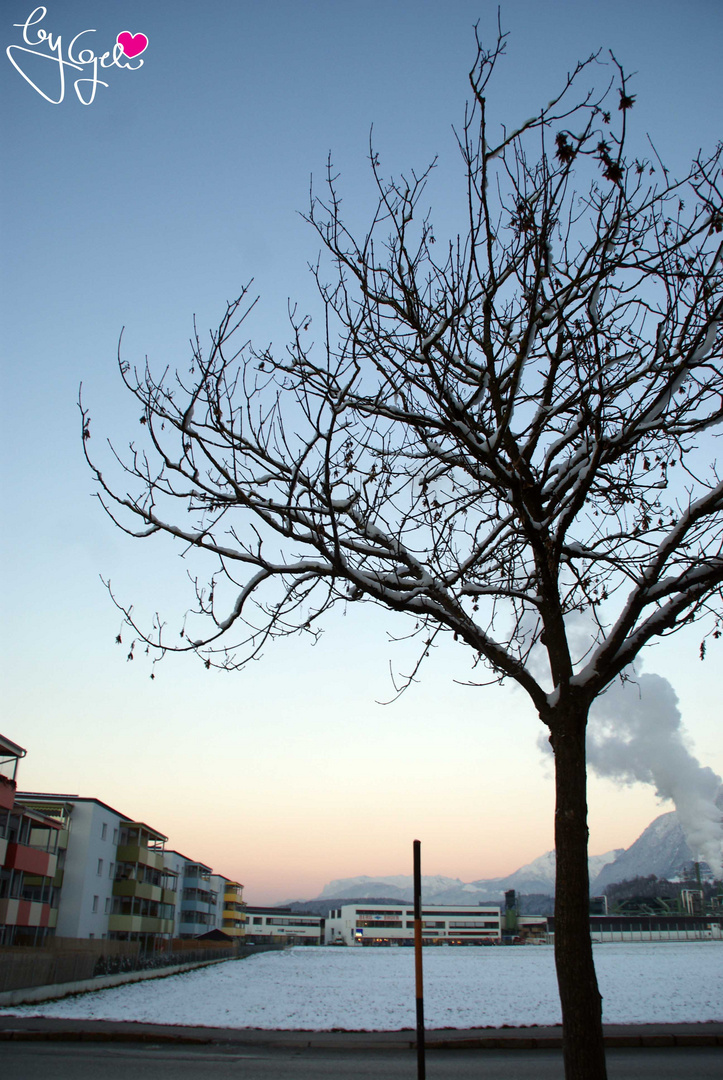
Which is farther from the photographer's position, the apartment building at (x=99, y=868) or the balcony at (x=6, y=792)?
the apartment building at (x=99, y=868)

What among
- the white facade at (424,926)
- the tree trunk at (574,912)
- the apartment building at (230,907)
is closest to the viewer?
the tree trunk at (574,912)

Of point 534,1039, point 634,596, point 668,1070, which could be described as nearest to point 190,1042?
point 534,1039

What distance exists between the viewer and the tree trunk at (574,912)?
187 inches

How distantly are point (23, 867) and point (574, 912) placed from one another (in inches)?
1388

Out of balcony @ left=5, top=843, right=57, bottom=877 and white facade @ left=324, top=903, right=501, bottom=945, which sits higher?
balcony @ left=5, top=843, right=57, bottom=877

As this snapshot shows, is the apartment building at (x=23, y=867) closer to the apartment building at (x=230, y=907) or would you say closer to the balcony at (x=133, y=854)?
the balcony at (x=133, y=854)

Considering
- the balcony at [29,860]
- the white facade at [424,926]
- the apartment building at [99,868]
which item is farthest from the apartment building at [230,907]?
the balcony at [29,860]

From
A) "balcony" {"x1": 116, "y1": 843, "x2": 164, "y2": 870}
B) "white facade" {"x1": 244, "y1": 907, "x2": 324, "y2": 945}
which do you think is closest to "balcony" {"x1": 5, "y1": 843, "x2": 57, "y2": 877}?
"balcony" {"x1": 116, "y1": 843, "x2": 164, "y2": 870}

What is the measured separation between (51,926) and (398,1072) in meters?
37.3

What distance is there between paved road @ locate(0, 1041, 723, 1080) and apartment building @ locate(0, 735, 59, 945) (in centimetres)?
1991

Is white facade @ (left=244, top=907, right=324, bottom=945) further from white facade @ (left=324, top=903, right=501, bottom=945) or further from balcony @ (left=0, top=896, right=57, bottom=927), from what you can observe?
balcony @ (left=0, top=896, right=57, bottom=927)

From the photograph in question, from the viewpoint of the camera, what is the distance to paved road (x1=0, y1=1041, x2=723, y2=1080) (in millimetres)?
9875

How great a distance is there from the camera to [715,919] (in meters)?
131

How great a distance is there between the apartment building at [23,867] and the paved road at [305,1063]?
19.9m
